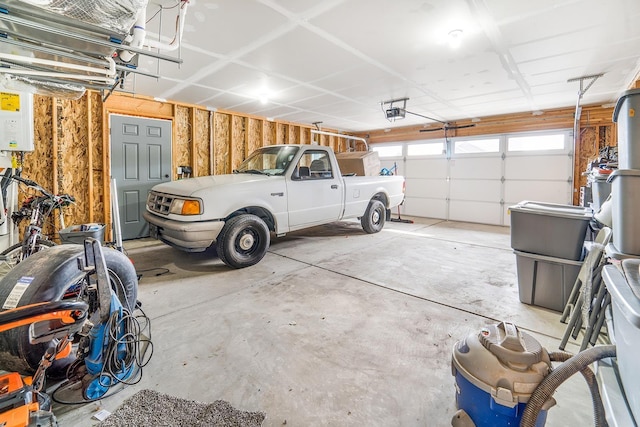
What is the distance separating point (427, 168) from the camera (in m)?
9.14

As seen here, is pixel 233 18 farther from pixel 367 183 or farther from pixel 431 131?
pixel 431 131

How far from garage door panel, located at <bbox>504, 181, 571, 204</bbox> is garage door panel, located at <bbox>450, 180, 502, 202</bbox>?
253 millimetres

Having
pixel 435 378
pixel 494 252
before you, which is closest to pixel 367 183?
pixel 494 252

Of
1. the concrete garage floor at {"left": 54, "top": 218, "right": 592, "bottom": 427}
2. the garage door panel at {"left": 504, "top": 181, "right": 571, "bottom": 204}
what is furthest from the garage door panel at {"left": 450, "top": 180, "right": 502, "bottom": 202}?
the concrete garage floor at {"left": 54, "top": 218, "right": 592, "bottom": 427}

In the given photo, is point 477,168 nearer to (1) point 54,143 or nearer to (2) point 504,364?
(2) point 504,364

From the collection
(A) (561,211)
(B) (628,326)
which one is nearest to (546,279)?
(A) (561,211)

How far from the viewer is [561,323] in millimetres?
2566

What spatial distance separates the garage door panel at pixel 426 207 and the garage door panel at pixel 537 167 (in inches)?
74.8

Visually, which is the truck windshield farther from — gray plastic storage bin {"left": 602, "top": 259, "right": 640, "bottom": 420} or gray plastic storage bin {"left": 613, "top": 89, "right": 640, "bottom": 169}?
gray plastic storage bin {"left": 602, "top": 259, "right": 640, "bottom": 420}

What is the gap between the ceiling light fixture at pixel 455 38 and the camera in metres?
3.07

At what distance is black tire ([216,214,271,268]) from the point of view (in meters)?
3.82

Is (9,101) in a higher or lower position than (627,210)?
higher

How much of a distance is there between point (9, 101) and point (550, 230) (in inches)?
247

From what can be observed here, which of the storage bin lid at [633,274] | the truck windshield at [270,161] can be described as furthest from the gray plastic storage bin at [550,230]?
the truck windshield at [270,161]
